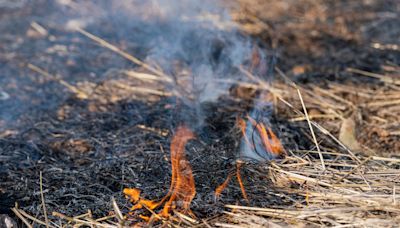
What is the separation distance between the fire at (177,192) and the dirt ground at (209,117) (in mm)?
54

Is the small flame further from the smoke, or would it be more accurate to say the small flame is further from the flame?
the flame

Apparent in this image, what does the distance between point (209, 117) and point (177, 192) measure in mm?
1109

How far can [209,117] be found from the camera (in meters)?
3.71

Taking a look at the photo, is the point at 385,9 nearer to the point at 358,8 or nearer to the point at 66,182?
the point at 358,8

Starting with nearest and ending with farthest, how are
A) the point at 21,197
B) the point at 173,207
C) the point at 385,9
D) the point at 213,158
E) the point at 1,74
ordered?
the point at 173,207
the point at 21,197
the point at 213,158
the point at 1,74
the point at 385,9

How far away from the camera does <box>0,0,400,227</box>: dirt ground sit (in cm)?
269

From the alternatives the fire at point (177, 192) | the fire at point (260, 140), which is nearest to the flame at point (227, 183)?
the fire at point (260, 140)

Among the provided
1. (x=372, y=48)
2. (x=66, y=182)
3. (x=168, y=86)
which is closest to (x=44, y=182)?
(x=66, y=182)

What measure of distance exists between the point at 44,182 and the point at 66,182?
14cm

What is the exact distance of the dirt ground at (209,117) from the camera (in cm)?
269

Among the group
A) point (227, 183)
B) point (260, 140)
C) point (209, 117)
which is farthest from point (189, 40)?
point (227, 183)

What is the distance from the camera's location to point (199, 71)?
14.2ft

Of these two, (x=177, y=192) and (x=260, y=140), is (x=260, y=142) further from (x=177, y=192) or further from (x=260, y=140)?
(x=177, y=192)

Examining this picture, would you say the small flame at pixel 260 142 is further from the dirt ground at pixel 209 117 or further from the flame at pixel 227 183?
the flame at pixel 227 183
